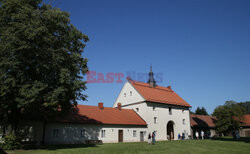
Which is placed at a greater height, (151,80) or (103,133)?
(151,80)

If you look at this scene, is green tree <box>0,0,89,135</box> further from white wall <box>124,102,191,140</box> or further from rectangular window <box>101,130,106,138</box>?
white wall <box>124,102,191,140</box>

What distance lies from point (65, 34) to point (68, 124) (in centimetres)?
1271

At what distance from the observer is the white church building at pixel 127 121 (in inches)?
1107

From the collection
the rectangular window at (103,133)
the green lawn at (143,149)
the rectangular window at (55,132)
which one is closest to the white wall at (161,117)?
the rectangular window at (103,133)

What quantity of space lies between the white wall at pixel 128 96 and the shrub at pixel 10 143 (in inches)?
925

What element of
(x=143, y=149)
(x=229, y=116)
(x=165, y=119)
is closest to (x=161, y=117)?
(x=165, y=119)

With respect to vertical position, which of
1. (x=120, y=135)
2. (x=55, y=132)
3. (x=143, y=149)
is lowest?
(x=143, y=149)

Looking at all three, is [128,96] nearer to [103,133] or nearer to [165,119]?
[165,119]

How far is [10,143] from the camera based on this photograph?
20578mm

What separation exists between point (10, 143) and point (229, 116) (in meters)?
38.9

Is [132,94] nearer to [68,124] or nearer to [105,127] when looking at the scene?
[105,127]

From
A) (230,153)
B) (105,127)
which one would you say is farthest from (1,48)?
(230,153)

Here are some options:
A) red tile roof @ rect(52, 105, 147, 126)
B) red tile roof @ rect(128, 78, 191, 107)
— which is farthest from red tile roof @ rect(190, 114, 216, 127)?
red tile roof @ rect(52, 105, 147, 126)

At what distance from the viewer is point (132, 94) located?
42406 mm
